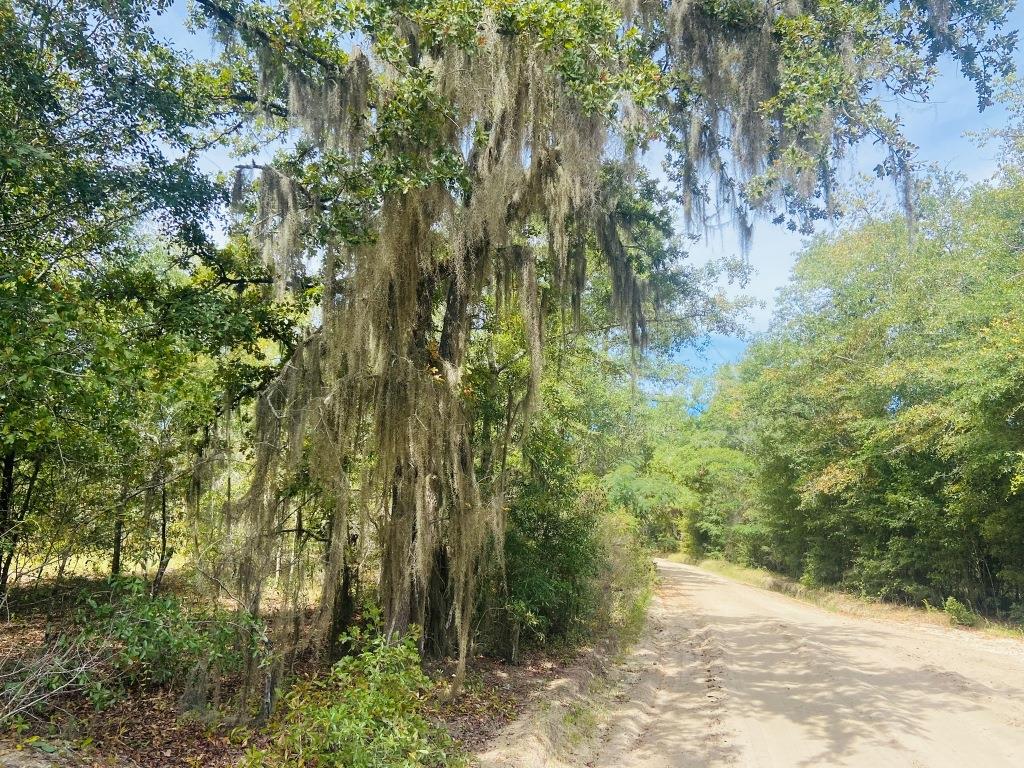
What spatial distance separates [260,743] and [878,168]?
846 cm

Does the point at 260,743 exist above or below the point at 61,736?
below

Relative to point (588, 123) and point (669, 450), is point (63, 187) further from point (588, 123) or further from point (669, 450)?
point (669, 450)

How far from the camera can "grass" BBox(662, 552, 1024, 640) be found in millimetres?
11172

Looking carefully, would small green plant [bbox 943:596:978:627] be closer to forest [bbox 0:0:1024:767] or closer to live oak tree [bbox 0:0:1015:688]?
forest [bbox 0:0:1024:767]

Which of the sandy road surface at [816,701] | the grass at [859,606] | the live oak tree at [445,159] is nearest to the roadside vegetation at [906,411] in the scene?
the grass at [859,606]

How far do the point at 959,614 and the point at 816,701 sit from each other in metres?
8.22

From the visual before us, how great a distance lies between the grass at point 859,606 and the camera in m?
11.2

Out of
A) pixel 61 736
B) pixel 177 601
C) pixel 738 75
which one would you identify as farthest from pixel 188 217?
pixel 738 75

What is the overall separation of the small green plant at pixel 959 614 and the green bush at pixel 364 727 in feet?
38.6

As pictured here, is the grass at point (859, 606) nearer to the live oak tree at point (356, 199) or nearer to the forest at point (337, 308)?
the forest at point (337, 308)

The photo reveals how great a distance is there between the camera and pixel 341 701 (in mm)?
4188

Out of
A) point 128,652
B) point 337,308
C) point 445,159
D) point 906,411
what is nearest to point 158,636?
point 128,652

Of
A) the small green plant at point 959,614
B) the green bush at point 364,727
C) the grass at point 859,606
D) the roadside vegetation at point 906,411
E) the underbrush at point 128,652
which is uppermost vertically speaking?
the roadside vegetation at point 906,411

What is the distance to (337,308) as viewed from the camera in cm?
570
